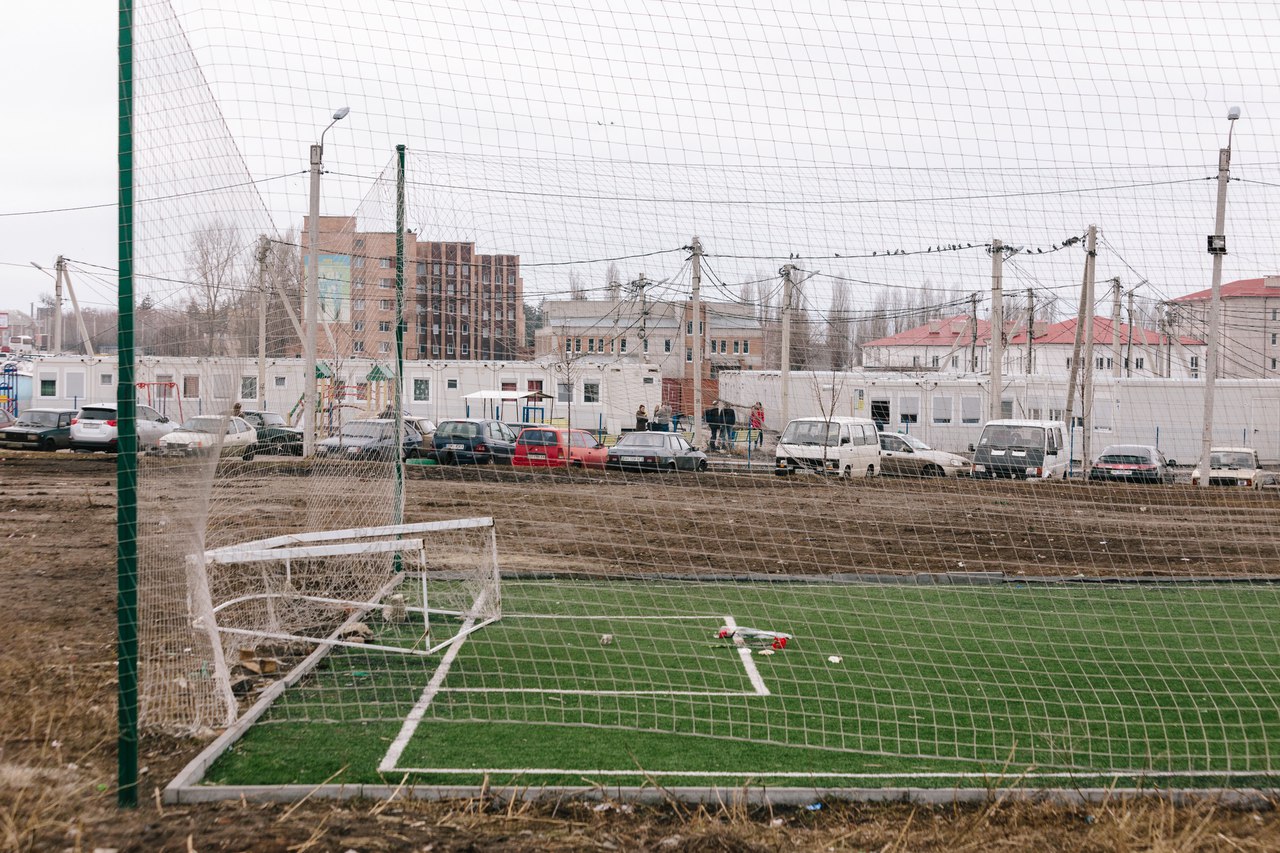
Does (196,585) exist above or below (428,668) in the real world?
above

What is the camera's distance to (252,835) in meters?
3.74

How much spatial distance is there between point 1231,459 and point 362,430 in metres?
22.0

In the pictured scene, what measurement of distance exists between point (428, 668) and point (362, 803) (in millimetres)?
2207

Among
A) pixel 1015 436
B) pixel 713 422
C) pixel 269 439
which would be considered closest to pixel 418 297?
pixel 269 439

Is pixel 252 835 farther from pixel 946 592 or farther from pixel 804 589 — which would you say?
pixel 946 592

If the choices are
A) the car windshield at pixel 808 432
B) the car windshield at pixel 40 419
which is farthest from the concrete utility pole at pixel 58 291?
the car windshield at pixel 808 432

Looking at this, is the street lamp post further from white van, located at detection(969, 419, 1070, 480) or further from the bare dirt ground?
white van, located at detection(969, 419, 1070, 480)

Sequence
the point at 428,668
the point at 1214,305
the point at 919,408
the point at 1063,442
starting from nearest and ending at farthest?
the point at 428,668 < the point at 1214,305 < the point at 1063,442 < the point at 919,408

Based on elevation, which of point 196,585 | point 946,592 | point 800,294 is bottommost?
point 946,592

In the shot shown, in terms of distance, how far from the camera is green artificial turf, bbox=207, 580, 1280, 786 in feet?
15.2

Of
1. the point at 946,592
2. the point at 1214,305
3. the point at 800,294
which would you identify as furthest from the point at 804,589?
the point at 1214,305

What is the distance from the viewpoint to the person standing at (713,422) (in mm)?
17908

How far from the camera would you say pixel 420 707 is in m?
5.45

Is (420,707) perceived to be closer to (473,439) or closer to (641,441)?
(641,441)
